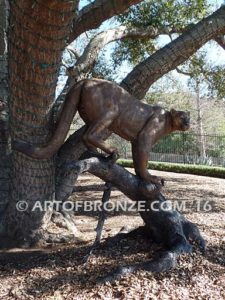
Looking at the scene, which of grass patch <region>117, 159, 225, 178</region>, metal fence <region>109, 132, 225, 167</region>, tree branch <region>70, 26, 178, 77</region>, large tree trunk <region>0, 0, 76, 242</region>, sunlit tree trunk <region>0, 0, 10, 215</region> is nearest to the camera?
large tree trunk <region>0, 0, 76, 242</region>

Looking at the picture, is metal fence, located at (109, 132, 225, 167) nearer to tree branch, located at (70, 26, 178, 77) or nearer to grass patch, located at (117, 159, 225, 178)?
grass patch, located at (117, 159, 225, 178)

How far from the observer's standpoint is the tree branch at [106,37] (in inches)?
305

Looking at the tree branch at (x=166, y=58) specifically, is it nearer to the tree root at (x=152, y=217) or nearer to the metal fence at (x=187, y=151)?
the tree root at (x=152, y=217)

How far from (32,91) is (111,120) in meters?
0.92

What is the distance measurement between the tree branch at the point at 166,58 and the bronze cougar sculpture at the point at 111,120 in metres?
1.60

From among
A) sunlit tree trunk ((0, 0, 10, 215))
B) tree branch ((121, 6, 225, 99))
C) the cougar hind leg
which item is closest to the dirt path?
sunlit tree trunk ((0, 0, 10, 215))

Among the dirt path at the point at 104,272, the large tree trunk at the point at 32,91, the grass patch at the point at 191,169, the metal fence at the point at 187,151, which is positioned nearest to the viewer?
the dirt path at the point at 104,272

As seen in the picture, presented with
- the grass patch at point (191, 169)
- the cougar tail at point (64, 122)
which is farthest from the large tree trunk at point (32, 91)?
the grass patch at point (191, 169)

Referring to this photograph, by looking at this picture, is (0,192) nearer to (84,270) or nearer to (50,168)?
(50,168)

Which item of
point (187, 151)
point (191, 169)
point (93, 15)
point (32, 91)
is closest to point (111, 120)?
point (32, 91)

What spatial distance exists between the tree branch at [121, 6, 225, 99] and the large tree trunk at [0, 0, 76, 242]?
1584mm

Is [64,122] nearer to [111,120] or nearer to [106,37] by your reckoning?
[111,120]

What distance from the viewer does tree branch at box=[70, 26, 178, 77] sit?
25.4ft

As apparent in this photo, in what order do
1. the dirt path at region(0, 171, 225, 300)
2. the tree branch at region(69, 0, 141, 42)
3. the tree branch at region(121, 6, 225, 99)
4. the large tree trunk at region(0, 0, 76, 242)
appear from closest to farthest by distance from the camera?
the dirt path at region(0, 171, 225, 300), the large tree trunk at region(0, 0, 76, 242), the tree branch at region(121, 6, 225, 99), the tree branch at region(69, 0, 141, 42)
